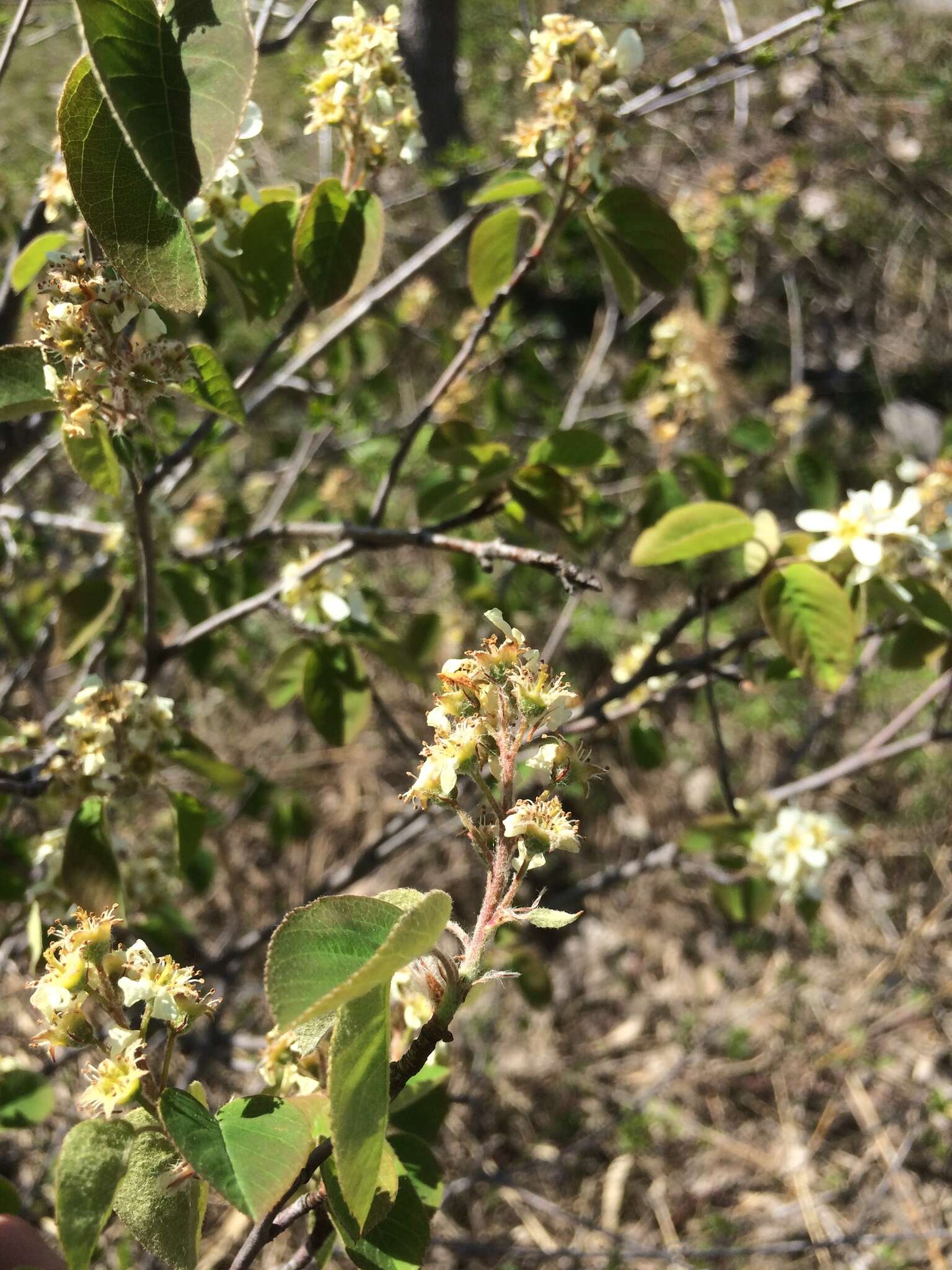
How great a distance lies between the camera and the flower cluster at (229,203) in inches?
49.6

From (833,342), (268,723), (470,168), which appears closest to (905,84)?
(833,342)

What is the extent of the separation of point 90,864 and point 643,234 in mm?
Result: 1243

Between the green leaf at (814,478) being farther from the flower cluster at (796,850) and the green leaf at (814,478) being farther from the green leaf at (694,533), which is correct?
the green leaf at (694,533)

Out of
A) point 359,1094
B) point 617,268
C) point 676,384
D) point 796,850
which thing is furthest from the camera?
point 676,384

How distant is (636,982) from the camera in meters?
3.49

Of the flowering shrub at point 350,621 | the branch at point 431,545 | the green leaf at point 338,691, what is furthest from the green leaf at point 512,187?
the green leaf at point 338,691

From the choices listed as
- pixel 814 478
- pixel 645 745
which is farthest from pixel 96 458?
pixel 814 478

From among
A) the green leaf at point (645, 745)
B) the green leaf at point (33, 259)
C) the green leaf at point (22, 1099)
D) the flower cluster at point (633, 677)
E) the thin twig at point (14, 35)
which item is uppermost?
the thin twig at point (14, 35)

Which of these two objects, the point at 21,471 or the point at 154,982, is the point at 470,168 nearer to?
the point at 21,471

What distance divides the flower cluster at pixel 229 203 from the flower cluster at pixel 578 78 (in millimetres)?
392

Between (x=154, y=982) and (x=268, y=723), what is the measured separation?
2739mm

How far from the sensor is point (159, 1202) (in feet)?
2.79

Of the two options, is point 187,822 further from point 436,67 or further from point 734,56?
point 436,67

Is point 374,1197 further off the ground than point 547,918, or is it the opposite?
point 547,918
